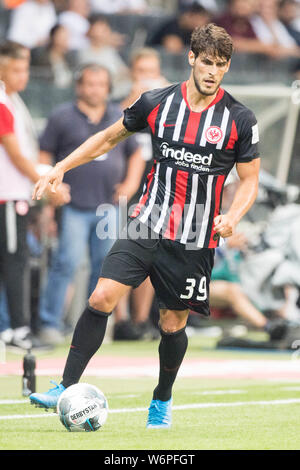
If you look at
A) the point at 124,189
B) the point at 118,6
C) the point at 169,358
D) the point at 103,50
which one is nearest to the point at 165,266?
the point at 169,358

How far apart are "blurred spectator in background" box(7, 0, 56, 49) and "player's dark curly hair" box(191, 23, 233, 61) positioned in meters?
8.97

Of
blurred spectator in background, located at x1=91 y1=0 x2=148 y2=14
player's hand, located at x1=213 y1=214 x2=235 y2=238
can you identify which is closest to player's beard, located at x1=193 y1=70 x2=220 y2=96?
player's hand, located at x1=213 y1=214 x2=235 y2=238

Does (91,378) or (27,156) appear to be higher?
(27,156)

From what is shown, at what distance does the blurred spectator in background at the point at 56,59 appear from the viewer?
12930mm

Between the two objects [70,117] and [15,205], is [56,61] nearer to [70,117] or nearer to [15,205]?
[70,117]

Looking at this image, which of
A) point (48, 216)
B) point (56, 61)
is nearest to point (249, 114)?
point (48, 216)

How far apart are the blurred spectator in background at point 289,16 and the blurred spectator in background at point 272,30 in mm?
59

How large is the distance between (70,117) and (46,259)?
1.80 meters

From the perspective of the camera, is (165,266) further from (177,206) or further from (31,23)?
(31,23)

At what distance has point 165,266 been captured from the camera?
5.80 meters

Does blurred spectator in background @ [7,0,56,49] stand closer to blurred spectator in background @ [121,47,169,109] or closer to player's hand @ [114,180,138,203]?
blurred spectator in background @ [121,47,169,109]

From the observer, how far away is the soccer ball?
549cm

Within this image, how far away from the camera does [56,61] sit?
13.6 meters

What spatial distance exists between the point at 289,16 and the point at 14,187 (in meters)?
8.29
